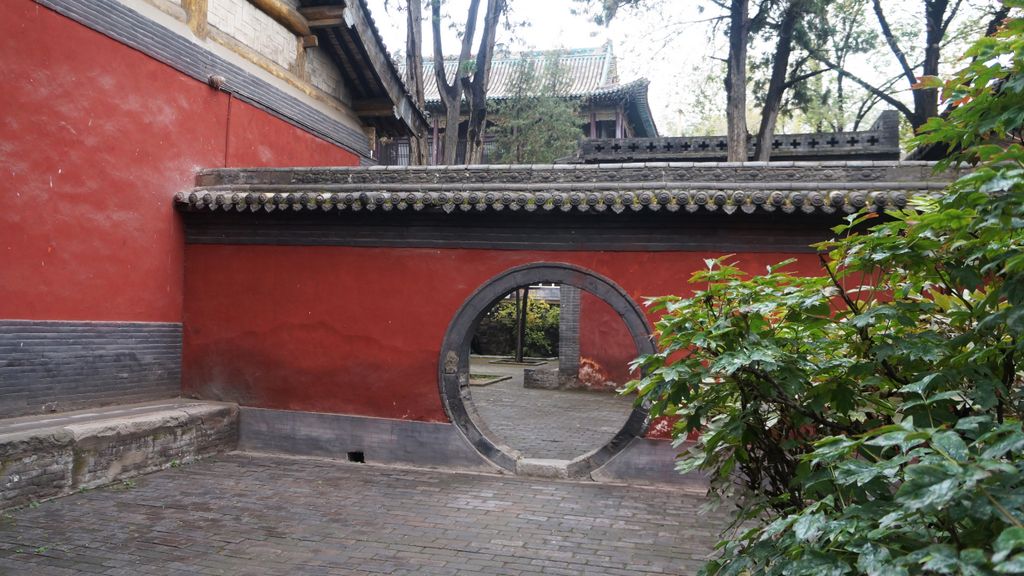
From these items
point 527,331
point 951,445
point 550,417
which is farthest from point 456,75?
point 951,445

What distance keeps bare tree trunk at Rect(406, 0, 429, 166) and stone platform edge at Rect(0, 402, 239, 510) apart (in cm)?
746

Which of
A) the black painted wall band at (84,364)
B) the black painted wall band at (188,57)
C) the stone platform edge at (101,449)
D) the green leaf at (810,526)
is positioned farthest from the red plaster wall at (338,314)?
the green leaf at (810,526)

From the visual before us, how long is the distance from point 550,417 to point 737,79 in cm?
625

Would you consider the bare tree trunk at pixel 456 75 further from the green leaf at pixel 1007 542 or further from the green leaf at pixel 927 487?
the green leaf at pixel 1007 542

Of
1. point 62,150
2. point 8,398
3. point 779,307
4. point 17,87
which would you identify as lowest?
point 8,398

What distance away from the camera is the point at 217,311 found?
8.53m

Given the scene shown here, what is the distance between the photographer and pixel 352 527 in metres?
5.63

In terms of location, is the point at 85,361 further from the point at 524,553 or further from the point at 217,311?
the point at 524,553

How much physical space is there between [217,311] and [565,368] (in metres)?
8.68

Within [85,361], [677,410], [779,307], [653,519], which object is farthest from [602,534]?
[85,361]

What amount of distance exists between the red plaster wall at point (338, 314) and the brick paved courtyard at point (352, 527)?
1049mm

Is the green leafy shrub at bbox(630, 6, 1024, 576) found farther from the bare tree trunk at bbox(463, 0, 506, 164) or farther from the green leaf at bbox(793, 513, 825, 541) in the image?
the bare tree trunk at bbox(463, 0, 506, 164)

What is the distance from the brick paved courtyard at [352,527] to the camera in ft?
15.8

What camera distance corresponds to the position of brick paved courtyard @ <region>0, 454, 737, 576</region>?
190 inches
